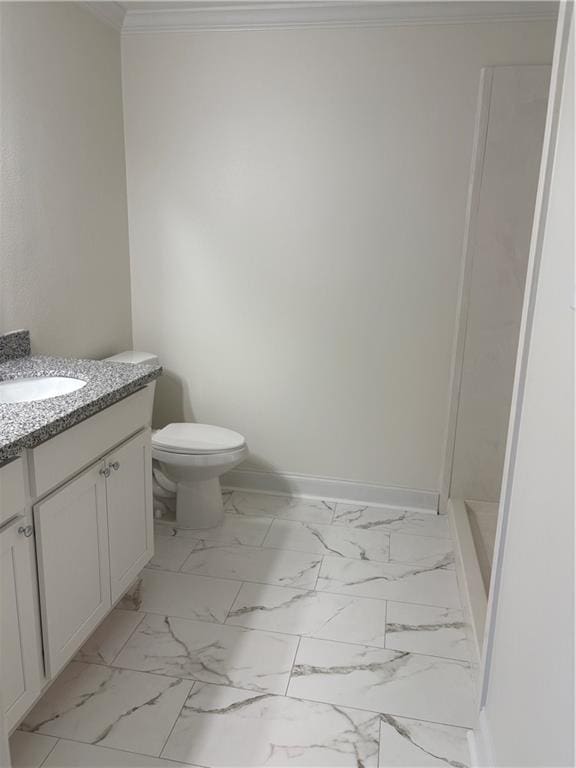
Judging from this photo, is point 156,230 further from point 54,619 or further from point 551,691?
point 551,691

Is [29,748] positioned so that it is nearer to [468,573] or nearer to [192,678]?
[192,678]

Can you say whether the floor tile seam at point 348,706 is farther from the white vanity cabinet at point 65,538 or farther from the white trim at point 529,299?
the white vanity cabinet at point 65,538

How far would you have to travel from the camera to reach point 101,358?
2904mm

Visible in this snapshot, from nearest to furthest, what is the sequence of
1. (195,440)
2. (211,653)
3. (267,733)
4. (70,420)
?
(70,420) < (267,733) < (211,653) < (195,440)

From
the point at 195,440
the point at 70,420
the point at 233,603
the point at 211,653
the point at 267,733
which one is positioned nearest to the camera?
the point at 70,420

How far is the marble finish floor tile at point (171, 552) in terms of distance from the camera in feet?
8.29

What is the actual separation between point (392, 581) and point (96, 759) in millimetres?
1287

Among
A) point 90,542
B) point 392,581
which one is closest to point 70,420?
point 90,542

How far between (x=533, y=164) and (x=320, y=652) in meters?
2.18

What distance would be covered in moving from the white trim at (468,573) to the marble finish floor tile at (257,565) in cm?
60

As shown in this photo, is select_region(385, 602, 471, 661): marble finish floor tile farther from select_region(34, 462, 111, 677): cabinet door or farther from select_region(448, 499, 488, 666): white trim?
select_region(34, 462, 111, 677): cabinet door

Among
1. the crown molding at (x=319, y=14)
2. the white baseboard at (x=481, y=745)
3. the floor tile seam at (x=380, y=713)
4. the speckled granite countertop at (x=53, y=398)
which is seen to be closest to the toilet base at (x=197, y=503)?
the speckled granite countertop at (x=53, y=398)

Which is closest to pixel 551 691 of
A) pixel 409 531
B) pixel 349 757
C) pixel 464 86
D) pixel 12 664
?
pixel 349 757

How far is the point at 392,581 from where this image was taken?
245cm
